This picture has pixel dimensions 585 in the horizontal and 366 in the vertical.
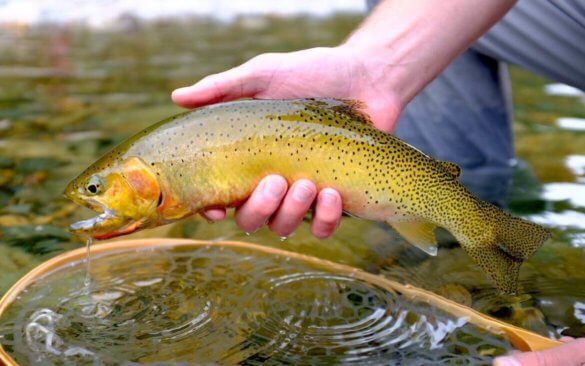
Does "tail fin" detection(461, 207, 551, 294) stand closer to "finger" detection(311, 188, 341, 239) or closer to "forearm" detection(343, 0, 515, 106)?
"finger" detection(311, 188, 341, 239)

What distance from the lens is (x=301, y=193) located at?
185 centimetres

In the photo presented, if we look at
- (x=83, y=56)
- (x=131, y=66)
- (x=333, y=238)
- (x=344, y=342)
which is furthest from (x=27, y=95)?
(x=344, y=342)

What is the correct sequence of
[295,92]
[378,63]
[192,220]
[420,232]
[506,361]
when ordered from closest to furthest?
[506,361] < [420,232] < [295,92] < [378,63] < [192,220]

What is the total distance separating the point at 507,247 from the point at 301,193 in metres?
0.57

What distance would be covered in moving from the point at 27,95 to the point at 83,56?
2.96 metres

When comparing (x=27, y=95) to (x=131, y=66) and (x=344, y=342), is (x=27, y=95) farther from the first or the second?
(x=344, y=342)

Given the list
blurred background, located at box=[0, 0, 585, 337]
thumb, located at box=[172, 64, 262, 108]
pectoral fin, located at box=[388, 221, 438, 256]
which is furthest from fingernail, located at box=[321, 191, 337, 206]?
blurred background, located at box=[0, 0, 585, 337]

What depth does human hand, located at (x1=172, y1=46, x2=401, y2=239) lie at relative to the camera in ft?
6.14

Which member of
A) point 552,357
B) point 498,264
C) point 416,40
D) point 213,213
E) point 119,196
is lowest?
point 552,357

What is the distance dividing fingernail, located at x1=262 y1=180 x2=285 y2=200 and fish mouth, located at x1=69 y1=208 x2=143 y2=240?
0.32 metres

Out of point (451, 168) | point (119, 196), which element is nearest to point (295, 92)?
point (451, 168)

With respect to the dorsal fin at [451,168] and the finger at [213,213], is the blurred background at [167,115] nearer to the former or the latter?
the dorsal fin at [451,168]

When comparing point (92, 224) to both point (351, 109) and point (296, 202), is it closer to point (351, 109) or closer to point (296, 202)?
point (296, 202)

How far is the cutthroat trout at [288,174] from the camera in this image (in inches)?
71.7
